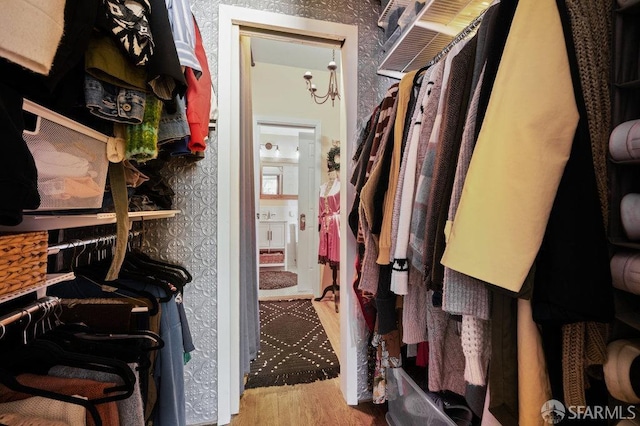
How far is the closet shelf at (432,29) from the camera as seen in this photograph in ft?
3.35

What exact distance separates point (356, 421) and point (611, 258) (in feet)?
4.66

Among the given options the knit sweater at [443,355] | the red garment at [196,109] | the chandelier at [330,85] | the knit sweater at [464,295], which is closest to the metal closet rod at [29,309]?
the red garment at [196,109]

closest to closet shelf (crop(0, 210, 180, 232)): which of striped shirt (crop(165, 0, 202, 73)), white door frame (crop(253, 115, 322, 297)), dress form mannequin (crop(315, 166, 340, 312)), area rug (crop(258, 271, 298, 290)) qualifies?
striped shirt (crop(165, 0, 202, 73))

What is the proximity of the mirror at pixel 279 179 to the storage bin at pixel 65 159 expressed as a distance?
14.1ft

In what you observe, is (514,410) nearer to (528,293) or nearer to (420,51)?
(528,293)

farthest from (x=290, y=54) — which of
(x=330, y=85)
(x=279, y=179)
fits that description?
(x=279, y=179)

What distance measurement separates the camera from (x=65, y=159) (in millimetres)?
580

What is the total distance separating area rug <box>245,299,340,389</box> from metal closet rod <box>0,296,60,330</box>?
134 cm

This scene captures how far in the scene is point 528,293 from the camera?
0.48m

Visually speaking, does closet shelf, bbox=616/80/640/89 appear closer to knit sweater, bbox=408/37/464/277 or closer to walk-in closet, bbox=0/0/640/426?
walk-in closet, bbox=0/0/640/426

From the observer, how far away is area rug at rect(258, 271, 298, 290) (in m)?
3.80

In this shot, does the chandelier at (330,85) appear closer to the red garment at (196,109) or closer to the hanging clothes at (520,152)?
the red garment at (196,109)

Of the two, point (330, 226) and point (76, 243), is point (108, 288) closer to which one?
point (76, 243)

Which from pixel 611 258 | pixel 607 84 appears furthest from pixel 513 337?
pixel 607 84
